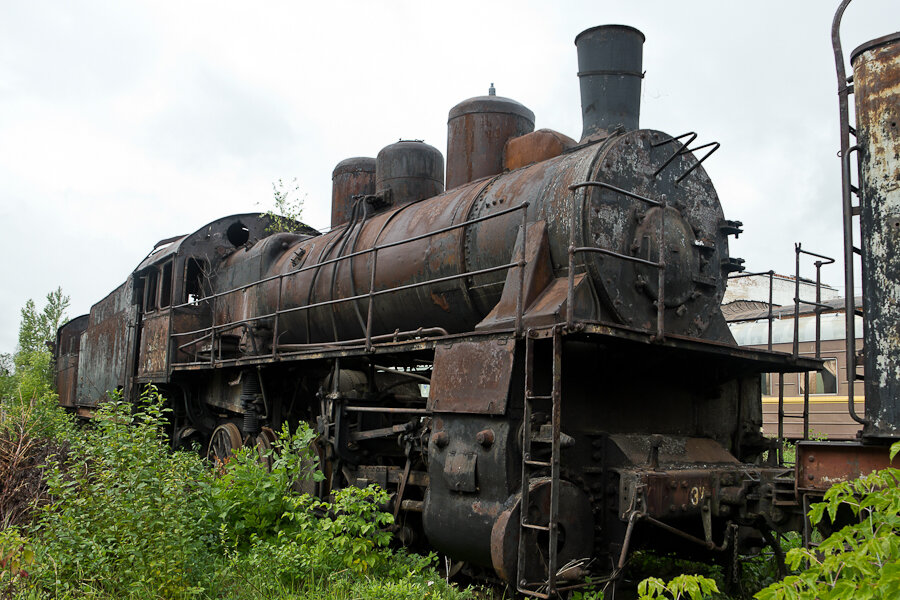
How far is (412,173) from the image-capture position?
8758 mm

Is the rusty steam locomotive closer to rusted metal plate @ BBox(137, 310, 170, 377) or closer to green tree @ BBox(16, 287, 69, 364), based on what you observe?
rusted metal plate @ BBox(137, 310, 170, 377)

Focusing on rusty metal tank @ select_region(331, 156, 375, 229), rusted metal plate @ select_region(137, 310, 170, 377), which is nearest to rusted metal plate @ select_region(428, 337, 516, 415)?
rusty metal tank @ select_region(331, 156, 375, 229)

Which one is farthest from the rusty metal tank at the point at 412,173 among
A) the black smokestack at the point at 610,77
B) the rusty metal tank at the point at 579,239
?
the black smokestack at the point at 610,77

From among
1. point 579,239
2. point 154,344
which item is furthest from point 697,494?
point 154,344

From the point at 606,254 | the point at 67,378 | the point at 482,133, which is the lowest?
the point at 67,378

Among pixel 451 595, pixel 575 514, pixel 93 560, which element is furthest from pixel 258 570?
pixel 575 514

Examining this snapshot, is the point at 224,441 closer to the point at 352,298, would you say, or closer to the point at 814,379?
the point at 352,298

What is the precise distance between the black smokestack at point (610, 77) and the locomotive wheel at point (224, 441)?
19.1 ft

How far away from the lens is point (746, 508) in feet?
17.3

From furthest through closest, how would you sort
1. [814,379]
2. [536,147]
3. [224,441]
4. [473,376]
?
1. [814,379]
2. [224,441]
3. [536,147]
4. [473,376]

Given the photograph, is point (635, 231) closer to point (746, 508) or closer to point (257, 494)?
point (746, 508)

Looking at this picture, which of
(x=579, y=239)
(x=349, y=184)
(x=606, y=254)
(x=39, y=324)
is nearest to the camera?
(x=606, y=254)

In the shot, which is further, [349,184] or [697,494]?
[349,184]

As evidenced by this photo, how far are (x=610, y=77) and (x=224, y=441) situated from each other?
663 centimetres
